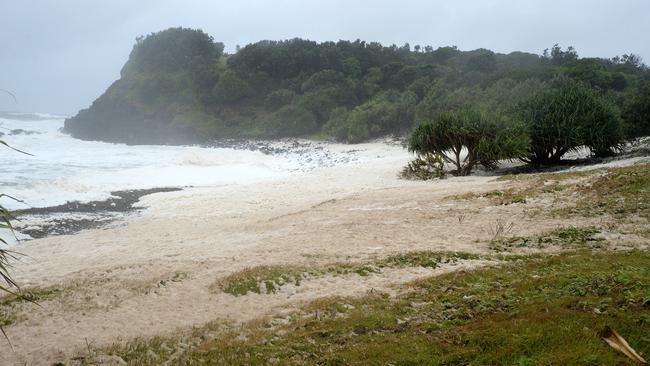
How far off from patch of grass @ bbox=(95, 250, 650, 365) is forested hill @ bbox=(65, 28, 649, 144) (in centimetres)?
4195

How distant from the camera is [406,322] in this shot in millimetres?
6773

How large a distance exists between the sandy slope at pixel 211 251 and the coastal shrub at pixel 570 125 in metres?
5.98

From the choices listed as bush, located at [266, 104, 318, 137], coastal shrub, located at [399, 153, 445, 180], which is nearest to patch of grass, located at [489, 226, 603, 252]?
coastal shrub, located at [399, 153, 445, 180]

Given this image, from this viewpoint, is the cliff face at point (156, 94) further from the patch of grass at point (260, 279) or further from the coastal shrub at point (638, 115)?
the patch of grass at point (260, 279)

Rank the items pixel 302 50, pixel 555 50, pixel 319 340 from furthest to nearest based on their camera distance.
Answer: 1. pixel 302 50
2. pixel 555 50
3. pixel 319 340

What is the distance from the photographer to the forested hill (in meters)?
53.6

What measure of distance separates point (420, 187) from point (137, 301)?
14387mm

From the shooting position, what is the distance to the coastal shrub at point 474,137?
2441 centimetres

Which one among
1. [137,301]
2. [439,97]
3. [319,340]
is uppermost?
[439,97]

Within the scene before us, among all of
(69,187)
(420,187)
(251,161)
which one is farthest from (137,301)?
(251,161)

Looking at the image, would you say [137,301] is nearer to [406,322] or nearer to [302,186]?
[406,322]

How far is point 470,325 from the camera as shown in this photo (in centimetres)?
591

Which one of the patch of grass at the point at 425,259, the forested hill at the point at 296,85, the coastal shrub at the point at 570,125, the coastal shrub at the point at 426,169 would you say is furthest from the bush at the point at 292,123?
the patch of grass at the point at 425,259

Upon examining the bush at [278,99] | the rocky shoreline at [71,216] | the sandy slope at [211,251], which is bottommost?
the rocky shoreline at [71,216]
